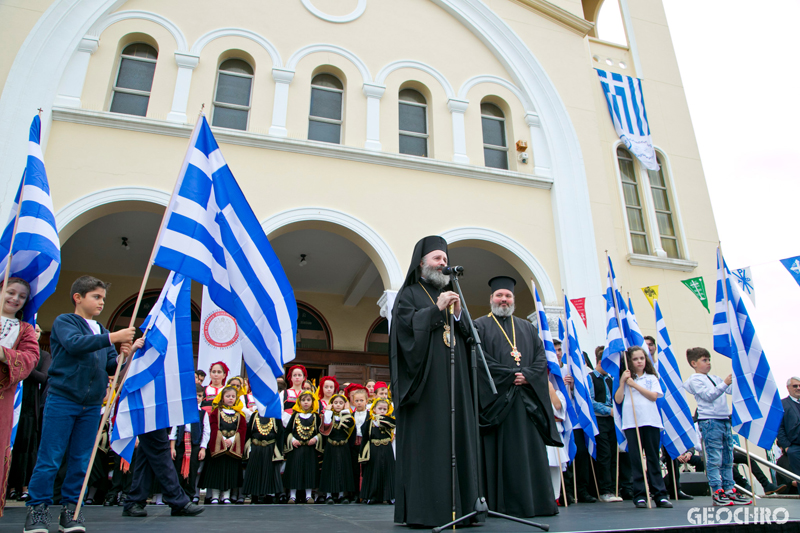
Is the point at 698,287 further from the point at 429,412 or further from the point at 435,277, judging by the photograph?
the point at 429,412

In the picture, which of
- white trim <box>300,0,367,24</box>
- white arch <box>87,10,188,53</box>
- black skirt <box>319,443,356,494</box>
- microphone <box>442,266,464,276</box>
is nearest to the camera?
microphone <box>442,266,464,276</box>

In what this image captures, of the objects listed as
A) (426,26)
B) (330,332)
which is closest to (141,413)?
(330,332)

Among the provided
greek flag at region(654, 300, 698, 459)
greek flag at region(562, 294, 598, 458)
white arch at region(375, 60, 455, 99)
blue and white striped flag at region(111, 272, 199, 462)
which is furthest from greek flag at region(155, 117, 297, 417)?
white arch at region(375, 60, 455, 99)

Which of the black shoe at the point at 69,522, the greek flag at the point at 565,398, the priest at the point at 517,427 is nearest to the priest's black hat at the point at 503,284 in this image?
the priest at the point at 517,427

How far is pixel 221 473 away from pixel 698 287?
1029 centimetres

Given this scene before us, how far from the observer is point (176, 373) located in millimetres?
4715

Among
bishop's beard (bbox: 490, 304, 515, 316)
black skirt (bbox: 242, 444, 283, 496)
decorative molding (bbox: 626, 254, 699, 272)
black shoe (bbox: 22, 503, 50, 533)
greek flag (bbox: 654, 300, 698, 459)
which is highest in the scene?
decorative molding (bbox: 626, 254, 699, 272)

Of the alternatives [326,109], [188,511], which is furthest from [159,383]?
[326,109]

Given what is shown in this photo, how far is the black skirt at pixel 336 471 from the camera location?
7484mm

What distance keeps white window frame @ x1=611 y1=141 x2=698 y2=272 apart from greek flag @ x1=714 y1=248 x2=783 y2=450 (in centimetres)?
610

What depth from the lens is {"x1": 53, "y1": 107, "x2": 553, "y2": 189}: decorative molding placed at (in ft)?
30.9

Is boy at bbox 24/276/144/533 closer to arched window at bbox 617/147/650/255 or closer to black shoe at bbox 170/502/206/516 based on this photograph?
black shoe at bbox 170/502/206/516

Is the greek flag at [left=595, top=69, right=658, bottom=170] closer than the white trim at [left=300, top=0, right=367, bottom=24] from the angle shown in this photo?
No

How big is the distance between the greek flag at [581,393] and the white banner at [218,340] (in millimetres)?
5828
